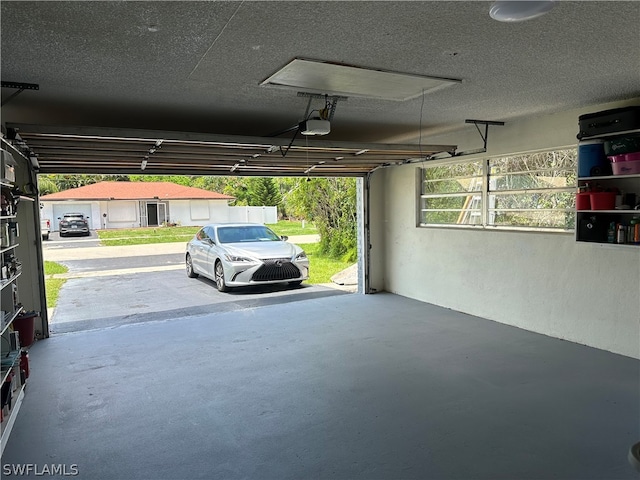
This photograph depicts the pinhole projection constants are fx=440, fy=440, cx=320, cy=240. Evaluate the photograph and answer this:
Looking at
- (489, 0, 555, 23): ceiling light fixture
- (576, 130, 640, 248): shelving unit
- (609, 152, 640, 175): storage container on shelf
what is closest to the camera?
(489, 0, 555, 23): ceiling light fixture

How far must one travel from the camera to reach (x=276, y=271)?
25.5 ft

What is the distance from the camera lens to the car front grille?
7602 mm

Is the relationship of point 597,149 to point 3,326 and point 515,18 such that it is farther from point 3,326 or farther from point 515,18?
point 3,326

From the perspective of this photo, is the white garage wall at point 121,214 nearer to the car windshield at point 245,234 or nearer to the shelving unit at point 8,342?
the car windshield at point 245,234

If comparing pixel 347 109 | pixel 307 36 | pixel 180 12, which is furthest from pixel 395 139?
pixel 180 12

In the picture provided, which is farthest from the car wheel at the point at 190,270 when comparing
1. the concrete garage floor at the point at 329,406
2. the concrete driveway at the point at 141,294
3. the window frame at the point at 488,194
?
the window frame at the point at 488,194

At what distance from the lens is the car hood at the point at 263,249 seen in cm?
769

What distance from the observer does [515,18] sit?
2.02 m

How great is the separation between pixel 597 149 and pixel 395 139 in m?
2.82

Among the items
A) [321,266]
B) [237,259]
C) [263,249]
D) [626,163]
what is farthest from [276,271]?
[626,163]

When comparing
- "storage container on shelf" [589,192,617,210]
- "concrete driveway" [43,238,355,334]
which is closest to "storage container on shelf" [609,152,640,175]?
"storage container on shelf" [589,192,617,210]

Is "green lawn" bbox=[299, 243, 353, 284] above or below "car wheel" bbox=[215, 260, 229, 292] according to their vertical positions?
below

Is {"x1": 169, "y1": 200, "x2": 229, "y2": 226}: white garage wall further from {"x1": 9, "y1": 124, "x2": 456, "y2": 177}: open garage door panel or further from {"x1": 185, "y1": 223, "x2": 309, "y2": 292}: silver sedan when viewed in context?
{"x1": 9, "y1": 124, "x2": 456, "y2": 177}: open garage door panel

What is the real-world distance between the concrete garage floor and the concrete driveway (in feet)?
3.36
